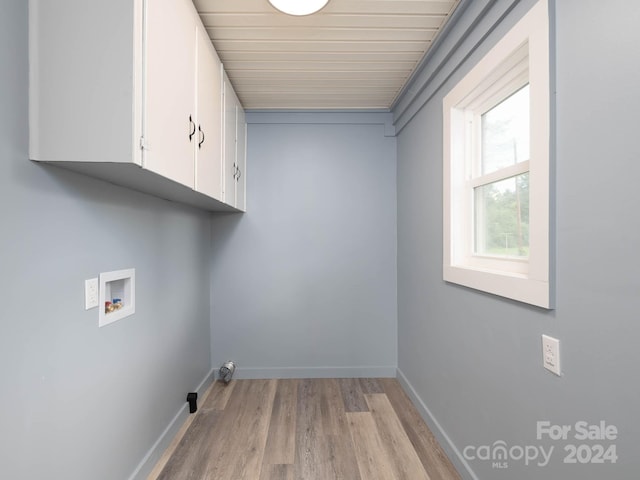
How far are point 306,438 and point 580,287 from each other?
1.74 meters

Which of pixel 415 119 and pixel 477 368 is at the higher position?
pixel 415 119

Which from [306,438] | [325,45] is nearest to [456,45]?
[325,45]

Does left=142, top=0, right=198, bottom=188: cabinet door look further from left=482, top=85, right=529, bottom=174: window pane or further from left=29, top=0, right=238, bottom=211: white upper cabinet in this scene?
left=482, top=85, right=529, bottom=174: window pane

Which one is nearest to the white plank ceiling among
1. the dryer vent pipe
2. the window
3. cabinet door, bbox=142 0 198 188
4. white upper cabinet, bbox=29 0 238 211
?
cabinet door, bbox=142 0 198 188

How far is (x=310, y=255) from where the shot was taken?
2867mm

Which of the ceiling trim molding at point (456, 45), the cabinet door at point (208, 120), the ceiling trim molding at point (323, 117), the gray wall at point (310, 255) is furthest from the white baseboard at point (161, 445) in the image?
the ceiling trim molding at point (456, 45)

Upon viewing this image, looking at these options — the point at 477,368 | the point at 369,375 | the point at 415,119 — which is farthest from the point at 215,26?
the point at 369,375

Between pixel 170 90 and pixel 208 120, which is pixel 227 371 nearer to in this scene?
pixel 208 120

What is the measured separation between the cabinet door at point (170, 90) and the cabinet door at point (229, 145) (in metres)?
0.61

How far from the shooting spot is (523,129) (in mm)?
1361

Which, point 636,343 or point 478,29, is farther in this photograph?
point 478,29

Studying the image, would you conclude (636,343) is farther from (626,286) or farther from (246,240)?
(246,240)

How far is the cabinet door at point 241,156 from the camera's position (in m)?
2.55

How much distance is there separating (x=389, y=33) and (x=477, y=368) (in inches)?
71.2
